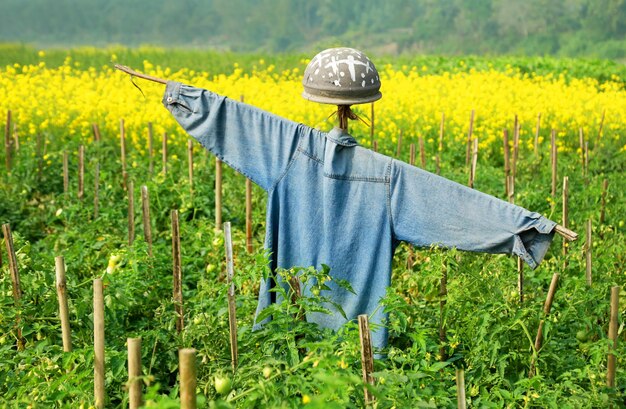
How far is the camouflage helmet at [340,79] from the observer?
348 centimetres

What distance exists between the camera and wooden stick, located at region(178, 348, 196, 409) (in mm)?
2297

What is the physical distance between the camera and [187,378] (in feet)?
7.58

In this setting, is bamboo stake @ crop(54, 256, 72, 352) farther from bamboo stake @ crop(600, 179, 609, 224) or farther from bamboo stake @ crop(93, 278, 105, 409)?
bamboo stake @ crop(600, 179, 609, 224)

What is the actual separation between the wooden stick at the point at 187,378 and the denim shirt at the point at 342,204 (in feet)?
4.31

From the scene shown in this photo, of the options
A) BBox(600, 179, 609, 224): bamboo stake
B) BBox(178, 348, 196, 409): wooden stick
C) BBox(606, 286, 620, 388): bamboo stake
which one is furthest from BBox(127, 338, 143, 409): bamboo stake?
BBox(600, 179, 609, 224): bamboo stake

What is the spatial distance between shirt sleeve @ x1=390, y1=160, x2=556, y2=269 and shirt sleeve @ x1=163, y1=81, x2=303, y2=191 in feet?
1.66

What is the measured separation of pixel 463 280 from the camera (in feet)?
12.2

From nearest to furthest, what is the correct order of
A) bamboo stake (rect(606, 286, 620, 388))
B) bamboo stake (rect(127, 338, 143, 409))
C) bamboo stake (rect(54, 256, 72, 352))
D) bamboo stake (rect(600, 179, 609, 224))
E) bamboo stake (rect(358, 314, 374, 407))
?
bamboo stake (rect(127, 338, 143, 409)) → bamboo stake (rect(358, 314, 374, 407)) → bamboo stake (rect(54, 256, 72, 352)) → bamboo stake (rect(606, 286, 620, 388)) → bamboo stake (rect(600, 179, 609, 224))

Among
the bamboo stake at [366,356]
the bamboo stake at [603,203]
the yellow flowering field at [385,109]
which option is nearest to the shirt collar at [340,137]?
the bamboo stake at [366,356]

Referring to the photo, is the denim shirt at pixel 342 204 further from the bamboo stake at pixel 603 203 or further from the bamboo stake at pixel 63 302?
the bamboo stake at pixel 603 203

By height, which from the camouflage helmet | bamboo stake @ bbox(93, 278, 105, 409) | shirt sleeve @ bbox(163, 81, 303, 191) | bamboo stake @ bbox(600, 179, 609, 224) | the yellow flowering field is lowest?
the yellow flowering field

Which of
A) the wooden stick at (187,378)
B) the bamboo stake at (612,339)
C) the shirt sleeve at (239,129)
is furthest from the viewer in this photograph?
the shirt sleeve at (239,129)

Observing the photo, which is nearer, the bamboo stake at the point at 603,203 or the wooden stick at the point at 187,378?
the wooden stick at the point at 187,378

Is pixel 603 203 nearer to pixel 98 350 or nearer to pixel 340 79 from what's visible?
pixel 340 79
